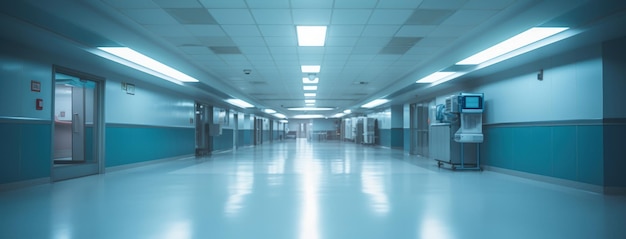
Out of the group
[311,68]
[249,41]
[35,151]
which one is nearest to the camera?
[35,151]

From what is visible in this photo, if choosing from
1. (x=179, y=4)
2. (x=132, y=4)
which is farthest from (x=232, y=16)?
(x=132, y=4)

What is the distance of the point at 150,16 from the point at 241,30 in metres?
1.42

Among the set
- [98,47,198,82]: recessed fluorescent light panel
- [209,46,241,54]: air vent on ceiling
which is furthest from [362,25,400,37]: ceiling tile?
[98,47,198,82]: recessed fluorescent light panel

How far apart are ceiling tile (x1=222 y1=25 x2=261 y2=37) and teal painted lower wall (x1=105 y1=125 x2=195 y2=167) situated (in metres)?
4.06

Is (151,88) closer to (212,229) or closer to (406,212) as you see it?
(212,229)

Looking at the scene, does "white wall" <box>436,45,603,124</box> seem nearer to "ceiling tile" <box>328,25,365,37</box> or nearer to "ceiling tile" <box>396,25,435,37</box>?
"ceiling tile" <box>396,25,435,37</box>

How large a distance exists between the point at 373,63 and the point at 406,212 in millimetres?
5306

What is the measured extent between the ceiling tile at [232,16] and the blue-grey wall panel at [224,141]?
10.5 meters

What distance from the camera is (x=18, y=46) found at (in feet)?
18.3

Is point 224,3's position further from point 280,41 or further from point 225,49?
point 225,49

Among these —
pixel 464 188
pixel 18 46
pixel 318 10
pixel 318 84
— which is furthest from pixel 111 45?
pixel 318 84

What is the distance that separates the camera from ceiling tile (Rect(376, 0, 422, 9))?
4758mm

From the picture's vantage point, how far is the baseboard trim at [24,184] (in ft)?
17.6

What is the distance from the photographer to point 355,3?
4820mm
